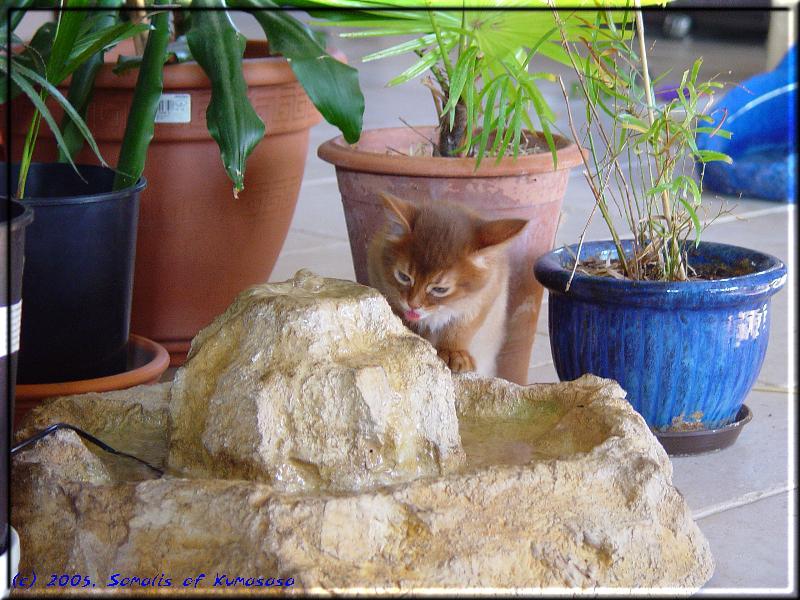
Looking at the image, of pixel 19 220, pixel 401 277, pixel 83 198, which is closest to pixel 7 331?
pixel 19 220

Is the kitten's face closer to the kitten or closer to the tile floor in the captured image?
the kitten

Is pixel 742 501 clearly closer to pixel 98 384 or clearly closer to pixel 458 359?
pixel 458 359

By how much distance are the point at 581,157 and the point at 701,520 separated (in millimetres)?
861

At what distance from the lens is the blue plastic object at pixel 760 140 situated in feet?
15.0

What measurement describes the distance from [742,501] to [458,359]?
0.63 meters

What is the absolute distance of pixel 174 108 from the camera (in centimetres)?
249

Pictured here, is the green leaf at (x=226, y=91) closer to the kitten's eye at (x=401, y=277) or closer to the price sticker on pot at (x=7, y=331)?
the kitten's eye at (x=401, y=277)

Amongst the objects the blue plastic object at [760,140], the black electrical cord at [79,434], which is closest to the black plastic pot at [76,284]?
the black electrical cord at [79,434]

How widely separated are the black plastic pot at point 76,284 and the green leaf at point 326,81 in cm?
42

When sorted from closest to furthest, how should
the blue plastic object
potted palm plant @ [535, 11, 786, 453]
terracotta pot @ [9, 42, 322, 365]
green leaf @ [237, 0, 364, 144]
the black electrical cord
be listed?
the black electrical cord → potted palm plant @ [535, 11, 786, 453] → green leaf @ [237, 0, 364, 144] → terracotta pot @ [9, 42, 322, 365] → the blue plastic object

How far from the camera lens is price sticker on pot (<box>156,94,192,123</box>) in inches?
97.9

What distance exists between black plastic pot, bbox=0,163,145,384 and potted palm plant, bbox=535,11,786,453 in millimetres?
846

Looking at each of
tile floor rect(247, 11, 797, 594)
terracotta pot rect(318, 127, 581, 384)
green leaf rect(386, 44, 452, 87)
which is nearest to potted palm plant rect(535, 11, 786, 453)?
tile floor rect(247, 11, 797, 594)

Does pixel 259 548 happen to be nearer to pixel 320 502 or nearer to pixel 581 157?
pixel 320 502
